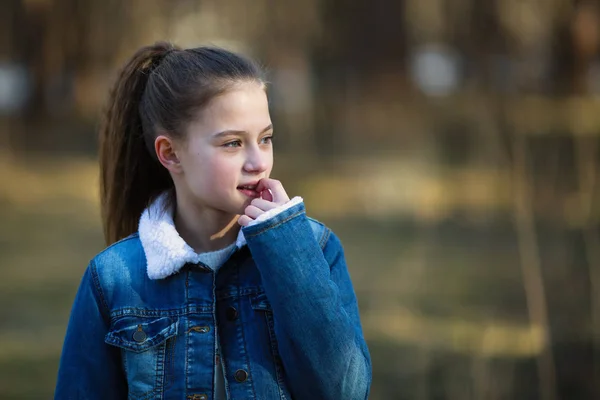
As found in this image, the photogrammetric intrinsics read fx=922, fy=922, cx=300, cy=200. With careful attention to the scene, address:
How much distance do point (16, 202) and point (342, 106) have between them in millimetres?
3254

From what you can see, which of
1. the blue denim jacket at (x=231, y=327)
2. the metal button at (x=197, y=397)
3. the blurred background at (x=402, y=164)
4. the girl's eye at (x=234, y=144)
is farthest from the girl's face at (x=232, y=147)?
the blurred background at (x=402, y=164)

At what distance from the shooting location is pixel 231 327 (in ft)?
5.44

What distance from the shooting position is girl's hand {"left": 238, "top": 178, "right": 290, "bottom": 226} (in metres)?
1.60

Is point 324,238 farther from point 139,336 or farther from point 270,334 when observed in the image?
point 139,336

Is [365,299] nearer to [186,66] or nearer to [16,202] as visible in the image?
[186,66]

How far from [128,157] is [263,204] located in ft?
1.28

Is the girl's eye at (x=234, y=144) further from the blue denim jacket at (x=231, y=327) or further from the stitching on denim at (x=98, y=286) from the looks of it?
the stitching on denim at (x=98, y=286)

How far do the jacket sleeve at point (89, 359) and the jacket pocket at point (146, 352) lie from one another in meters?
0.03

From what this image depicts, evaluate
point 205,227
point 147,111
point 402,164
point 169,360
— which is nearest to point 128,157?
point 147,111

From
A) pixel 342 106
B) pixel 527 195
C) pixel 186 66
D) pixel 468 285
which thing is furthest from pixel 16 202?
pixel 186 66

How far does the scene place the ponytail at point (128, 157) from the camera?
183 centimetres

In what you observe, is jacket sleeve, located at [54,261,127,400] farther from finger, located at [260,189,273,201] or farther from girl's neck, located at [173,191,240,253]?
finger, located at [260,189,273,201]

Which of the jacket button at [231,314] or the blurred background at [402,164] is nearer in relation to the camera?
the jacket button at [231,314]

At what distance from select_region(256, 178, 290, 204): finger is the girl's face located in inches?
0.4
